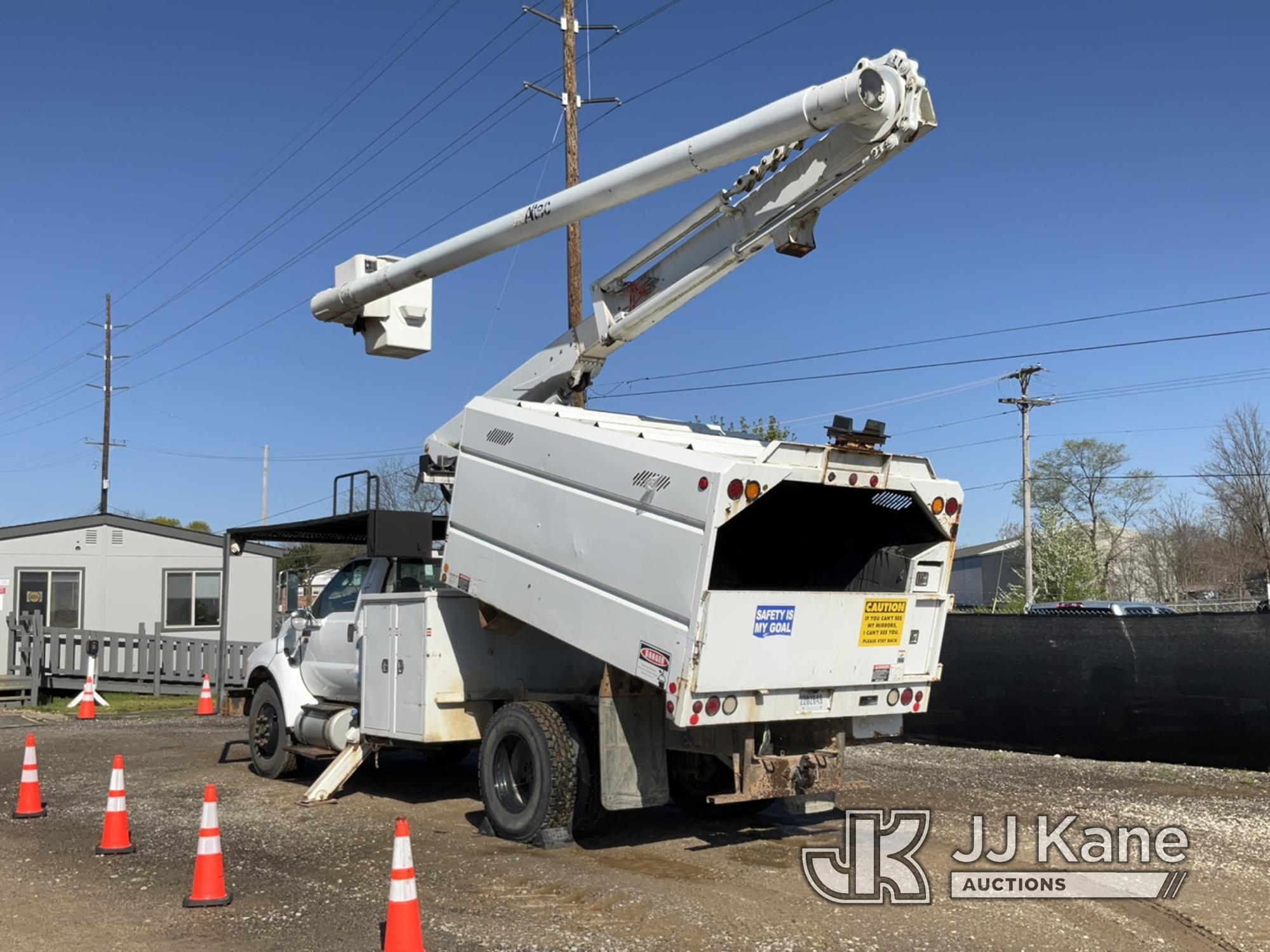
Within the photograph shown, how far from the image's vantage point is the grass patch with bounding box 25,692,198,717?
1947 cm

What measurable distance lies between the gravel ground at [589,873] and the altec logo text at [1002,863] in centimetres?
12

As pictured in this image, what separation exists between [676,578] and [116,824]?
4.30m

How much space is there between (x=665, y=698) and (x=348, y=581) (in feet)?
15.3

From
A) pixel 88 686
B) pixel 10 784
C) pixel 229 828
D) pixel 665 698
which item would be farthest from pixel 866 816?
pixel 88 686

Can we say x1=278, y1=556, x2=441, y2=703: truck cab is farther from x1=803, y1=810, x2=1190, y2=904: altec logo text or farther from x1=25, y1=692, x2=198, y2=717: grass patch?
x1=25, y1=692, x2=198, y2=717: grass patch

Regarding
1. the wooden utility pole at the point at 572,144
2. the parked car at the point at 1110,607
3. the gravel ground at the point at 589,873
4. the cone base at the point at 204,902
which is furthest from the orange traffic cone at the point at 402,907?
the parked car at the point at 1110,607

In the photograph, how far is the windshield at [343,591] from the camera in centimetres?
1101

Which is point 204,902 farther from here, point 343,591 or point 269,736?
point 269,736

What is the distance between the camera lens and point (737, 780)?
7.64 metres

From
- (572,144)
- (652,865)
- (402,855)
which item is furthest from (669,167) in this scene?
(572,144)

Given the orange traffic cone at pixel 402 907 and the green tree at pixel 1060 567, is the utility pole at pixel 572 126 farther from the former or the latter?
the green tree at pixel 1060 567

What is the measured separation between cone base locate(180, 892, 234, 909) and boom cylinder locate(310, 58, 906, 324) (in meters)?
5.68

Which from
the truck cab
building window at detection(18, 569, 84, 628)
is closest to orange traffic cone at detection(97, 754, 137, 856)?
the truck cab

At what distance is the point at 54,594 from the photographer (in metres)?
23.8
